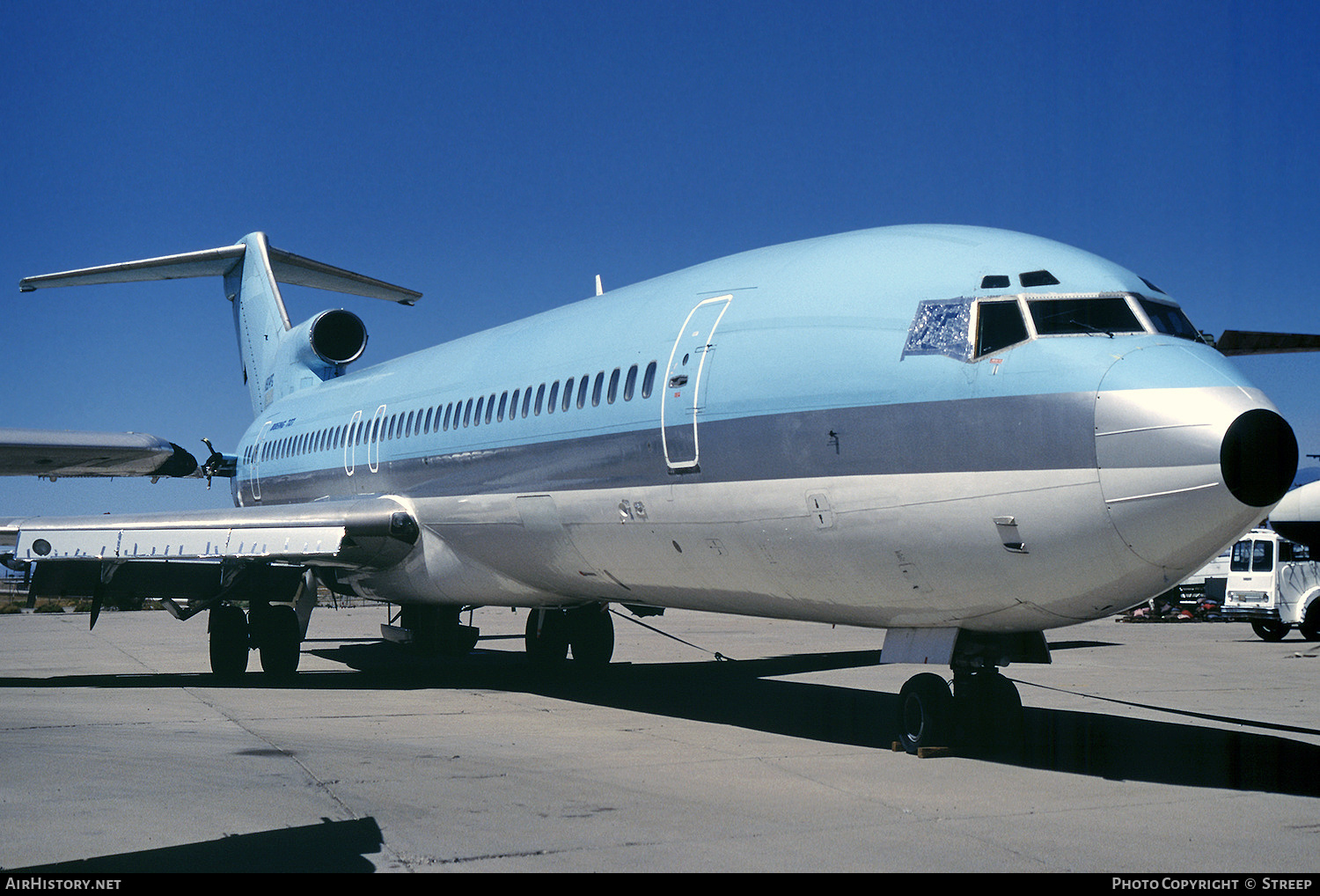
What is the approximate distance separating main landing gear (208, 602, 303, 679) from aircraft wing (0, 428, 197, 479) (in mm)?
3049

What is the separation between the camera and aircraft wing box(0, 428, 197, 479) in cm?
1484

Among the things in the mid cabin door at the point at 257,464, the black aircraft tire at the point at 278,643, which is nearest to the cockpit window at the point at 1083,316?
the black aircraft tire at the point at 278,643

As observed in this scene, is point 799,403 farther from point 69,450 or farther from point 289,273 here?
point 289,273

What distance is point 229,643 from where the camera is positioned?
1481 centimetres

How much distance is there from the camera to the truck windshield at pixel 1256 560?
2594 cm

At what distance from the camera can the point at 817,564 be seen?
8.23 meters

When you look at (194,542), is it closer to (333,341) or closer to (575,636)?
(575,636)

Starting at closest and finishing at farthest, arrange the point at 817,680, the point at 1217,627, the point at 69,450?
1. the point at 817,680
2. the point at 69,450
3. the point at 1217,627

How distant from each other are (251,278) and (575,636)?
11.7 m

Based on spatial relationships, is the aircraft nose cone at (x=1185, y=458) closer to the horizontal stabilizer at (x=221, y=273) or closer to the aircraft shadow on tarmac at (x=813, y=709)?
the aircraft shadow on tarmac at (x=813, y=709)

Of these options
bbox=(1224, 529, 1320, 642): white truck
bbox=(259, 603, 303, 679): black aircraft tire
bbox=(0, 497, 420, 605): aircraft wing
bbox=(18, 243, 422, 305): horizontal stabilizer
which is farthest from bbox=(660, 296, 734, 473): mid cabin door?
bbox=(1224, 529, 1320, 642): white truck

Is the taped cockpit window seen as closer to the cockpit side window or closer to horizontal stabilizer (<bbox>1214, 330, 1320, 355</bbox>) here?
the cockpit side window
